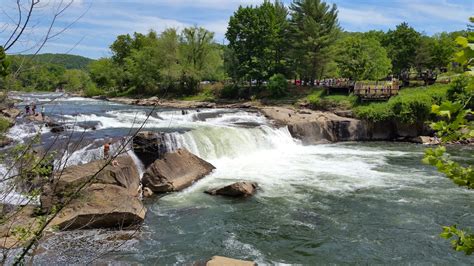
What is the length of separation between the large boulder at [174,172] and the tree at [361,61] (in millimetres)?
25731

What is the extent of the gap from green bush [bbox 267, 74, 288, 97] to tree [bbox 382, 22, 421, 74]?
57.9 ft

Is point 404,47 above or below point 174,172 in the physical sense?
above

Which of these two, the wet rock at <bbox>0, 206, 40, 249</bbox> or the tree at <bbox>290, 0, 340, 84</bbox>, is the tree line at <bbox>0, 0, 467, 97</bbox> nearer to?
the tree at <bbox>290, 0, 340, 84</bbox>

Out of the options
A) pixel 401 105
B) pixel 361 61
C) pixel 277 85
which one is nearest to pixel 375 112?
pixel 401 105

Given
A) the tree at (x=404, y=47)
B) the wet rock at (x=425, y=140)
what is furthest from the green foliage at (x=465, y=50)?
the tree at (x=404, y=47)

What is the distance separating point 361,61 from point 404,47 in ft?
44.5

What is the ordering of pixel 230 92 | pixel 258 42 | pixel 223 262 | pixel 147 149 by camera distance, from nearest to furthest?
pixel 223 262
pixel 147 149
pixel 258 42
pixel 230 92

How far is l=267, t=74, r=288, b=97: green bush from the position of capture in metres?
41.6

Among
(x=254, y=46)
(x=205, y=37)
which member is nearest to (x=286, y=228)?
(x=254, y=46)

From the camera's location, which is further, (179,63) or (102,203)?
(179,63)

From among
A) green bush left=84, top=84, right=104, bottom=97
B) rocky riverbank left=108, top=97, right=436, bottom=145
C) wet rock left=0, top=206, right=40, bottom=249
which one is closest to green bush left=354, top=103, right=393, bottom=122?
rocky riverbank left=108, top=97, right=436, bottom=145

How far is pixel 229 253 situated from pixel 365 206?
20.1 feet

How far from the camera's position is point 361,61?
39.2 meters

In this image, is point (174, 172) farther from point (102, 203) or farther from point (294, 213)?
point (294, 213)
